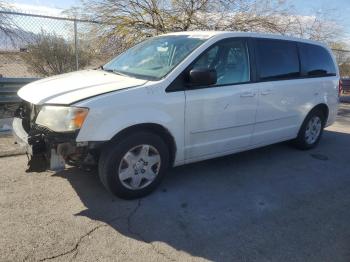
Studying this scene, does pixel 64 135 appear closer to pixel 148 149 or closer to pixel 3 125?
pixel 148 149

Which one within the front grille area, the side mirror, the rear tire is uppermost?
the side mirror

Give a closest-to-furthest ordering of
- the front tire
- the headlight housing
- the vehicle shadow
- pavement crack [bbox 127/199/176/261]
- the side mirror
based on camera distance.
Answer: pavement crack [bbox 127/199/176/261]
the vehicle shadow
the headlight housing
the front tire
the side mirror

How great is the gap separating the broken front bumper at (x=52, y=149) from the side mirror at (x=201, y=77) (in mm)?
1307

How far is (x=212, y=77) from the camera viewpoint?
13.1ft

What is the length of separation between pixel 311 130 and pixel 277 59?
1.69m

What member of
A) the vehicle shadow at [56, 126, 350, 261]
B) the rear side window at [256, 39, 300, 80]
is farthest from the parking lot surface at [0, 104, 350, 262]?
the rear side window at [256, 39, 300, 80]

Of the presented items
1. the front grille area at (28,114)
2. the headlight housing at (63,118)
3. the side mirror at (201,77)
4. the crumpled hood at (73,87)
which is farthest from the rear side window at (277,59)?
the front grille area at (28,114)

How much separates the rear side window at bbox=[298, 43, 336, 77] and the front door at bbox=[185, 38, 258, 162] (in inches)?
56.7

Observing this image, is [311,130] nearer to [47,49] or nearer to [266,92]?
[266,92]

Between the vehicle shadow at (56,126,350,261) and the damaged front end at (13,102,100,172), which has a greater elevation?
the damaged front end at (13,102,100,172)

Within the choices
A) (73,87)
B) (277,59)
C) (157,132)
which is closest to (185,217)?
(157,132)

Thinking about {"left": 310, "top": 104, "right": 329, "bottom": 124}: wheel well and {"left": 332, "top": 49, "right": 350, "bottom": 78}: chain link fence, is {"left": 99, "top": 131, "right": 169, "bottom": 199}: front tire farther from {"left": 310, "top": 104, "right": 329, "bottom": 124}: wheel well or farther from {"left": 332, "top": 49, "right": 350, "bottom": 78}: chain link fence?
{"left": 332, "top": 49, "right": 350, "bottom": 78}: chain link fence

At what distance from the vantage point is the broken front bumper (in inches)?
131

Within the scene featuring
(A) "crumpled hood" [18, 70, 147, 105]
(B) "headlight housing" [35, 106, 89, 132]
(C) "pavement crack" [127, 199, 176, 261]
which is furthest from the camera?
(A) "crumpled hood" [18, 70, 147, 105]
